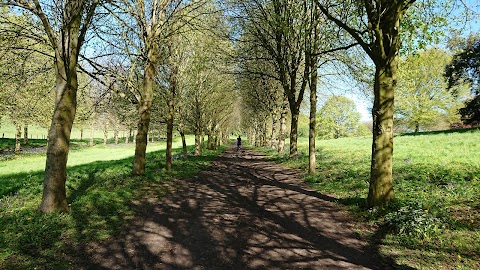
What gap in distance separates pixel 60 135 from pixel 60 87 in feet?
4.22

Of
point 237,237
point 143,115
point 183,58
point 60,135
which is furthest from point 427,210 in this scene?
point 183,58

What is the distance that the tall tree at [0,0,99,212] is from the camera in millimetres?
7219

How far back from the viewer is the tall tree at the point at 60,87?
23.7 ft

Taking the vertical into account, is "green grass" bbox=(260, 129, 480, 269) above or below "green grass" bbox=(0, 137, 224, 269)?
above

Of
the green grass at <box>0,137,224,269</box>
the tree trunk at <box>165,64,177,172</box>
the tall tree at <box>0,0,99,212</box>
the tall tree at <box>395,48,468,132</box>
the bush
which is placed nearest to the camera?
the green grass at <box>0,137,224,269</box>

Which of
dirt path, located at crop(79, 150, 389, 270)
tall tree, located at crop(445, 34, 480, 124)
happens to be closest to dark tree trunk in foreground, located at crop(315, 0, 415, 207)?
dirt path, located at crop(79, 150, 389, 270)

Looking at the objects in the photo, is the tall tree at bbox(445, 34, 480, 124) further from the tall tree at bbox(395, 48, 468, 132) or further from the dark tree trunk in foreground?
the dark tree trunk in foreground

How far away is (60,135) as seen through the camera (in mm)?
7574

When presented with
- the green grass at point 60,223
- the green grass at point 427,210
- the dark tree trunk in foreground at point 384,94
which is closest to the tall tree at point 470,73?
the green grass at point 427,210

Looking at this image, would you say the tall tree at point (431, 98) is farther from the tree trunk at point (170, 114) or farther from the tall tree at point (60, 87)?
the tall tree at point (60, 87)

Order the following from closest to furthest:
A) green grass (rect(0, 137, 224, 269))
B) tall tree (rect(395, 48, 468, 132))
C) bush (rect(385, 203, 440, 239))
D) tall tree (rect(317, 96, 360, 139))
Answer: green grass (rect(0, 137, 224, 269))
bush (rect(385, 203, 440, 239))
tall tree (rect(395, 48, 468, 132))
tall tree (rect(317, 96, 360, 139))

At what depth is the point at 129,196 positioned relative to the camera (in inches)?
386

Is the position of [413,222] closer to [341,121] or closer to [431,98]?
[431,98]

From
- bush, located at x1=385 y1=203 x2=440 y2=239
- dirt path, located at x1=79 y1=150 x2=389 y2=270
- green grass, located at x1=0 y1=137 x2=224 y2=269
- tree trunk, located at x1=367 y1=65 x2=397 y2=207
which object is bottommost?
dirt path, located at x1=79 y1=150 x2=389 y2=270
